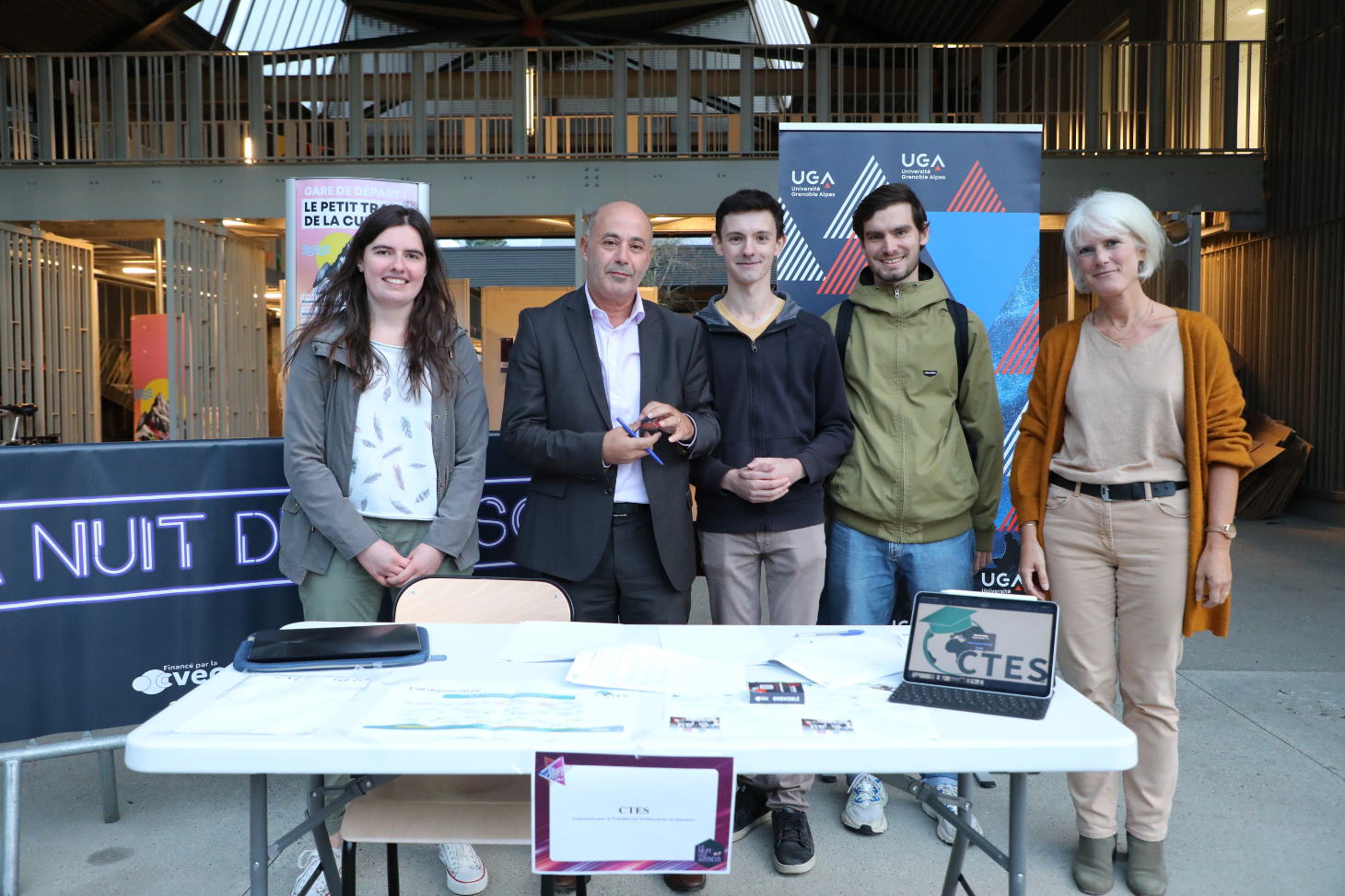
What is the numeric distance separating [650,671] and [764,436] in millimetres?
1087

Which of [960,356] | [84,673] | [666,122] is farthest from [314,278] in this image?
[666,122]

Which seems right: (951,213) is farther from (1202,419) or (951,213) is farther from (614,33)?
(614,33)

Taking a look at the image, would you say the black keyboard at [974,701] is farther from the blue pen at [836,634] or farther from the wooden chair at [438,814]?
the wooden chair at [438,814]

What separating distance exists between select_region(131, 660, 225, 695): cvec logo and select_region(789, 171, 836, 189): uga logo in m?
2.57

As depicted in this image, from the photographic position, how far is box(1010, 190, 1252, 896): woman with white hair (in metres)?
2.18

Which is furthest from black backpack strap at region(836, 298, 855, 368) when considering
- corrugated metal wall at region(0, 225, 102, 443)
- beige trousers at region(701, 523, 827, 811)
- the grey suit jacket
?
corrugated metal wall at region(0, 225, 102, 443)

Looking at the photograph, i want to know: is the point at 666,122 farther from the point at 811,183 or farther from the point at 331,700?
the point at 331,700

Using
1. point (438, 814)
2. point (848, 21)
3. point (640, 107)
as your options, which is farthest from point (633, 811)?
point (848, 21)

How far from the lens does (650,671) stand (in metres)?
1.56

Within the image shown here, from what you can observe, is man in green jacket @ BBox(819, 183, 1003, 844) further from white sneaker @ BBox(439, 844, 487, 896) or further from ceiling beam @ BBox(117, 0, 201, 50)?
Result: ceiling beam @ BBox(117, 0, 201, 50)

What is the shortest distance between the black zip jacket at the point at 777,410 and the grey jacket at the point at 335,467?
0.63m

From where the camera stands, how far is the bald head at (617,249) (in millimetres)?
2365

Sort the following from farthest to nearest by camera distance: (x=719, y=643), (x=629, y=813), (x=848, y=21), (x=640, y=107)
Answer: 1. (x=848, y=21)
2. (x=640, y=107)
3. (x=719, y=643)
4. (x=629, y=813)

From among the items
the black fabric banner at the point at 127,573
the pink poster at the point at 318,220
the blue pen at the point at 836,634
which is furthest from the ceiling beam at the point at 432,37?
the blue pen at the point at 836,634
